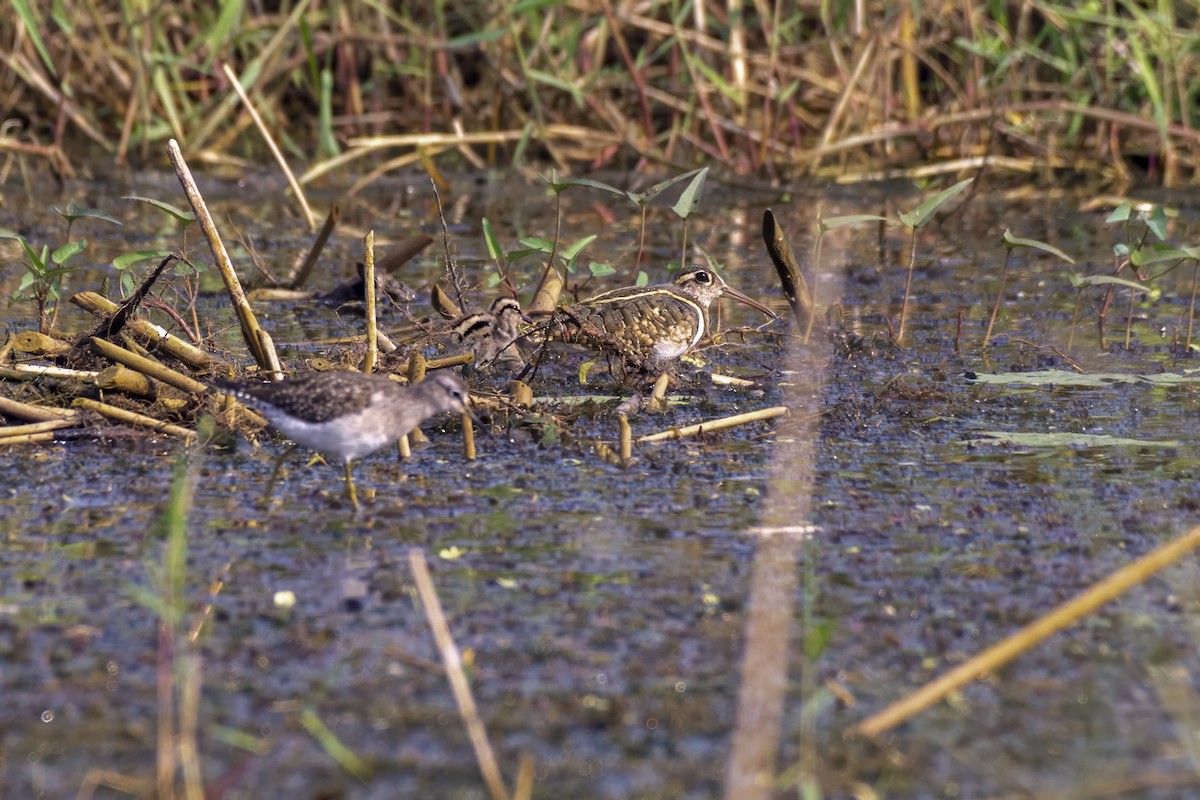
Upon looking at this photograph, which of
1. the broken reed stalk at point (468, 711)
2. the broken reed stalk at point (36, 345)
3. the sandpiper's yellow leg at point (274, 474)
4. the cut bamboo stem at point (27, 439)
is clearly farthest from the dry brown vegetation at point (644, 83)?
the broken reed stalk at point (468, 711)

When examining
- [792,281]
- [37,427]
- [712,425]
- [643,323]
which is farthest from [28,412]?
[792,281]

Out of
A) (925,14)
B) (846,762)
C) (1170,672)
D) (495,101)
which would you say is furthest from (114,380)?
(925,14)

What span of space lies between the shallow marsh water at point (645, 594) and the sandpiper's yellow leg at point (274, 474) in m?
0.05

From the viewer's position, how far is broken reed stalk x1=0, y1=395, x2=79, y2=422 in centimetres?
589

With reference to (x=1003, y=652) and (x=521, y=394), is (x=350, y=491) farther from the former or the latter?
(x=1003, y=652)

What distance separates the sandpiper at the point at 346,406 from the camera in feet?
17.2

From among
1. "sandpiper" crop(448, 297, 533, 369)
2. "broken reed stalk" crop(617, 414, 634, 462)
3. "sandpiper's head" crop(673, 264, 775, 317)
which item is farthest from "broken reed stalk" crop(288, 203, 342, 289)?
"broken reed stalk" crop(617, 414, 634, 462)

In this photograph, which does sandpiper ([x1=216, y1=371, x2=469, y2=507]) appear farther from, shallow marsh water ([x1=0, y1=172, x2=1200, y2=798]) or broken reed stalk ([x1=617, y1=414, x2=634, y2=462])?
broken reed stalk ([x1=617, y1=414, x2=634, y2=462])

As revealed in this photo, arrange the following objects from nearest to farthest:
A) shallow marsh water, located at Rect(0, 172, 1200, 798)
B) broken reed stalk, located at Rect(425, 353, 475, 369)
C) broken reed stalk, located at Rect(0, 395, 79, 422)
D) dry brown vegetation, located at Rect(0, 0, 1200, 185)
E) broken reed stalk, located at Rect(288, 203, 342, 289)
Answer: shallow marsh water, located at Rect(0, 172, 1200, 798) < broken reed stalk, located at Rect(0, 395, 79, 422) < broken reed stalk, located at Rect(425, 353, 475, 369) < broken reed stalk, located at Rect(288, 203, 342, 289) < dry brown vegetation, located at Rect(0, 0, 1200, 185)

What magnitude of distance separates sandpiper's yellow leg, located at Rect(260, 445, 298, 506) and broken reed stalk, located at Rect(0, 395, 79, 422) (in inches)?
35.7

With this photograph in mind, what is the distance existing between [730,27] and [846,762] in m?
9.05

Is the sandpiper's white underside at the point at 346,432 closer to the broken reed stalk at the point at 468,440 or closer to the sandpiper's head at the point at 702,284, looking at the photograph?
the broken reed stalk at the point at 468,440

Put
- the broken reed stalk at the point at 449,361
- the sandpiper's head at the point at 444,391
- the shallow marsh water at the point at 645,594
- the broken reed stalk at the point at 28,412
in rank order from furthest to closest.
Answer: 1. the broken reed stalk at the point at 449,361
2. the broken reed stalk at the point at 28,412
3. the sandpiper's head at the point at 444,391
4. the shallow marsh water at the point at 645,594

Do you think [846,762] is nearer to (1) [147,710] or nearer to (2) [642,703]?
(2) [642,703]
